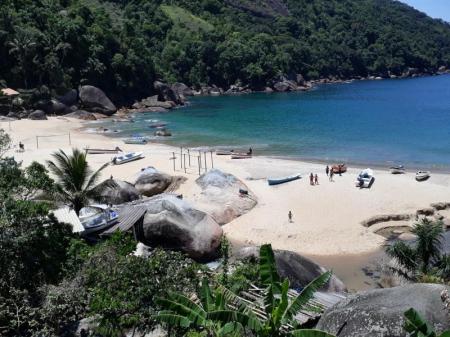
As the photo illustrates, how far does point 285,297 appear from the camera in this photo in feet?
29.8

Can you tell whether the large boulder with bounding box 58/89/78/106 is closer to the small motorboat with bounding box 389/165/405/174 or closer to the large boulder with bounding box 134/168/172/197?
the large boulder with bounding box 134/168/172/197

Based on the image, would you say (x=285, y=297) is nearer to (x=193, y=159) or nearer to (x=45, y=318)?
(x=45, y=318)

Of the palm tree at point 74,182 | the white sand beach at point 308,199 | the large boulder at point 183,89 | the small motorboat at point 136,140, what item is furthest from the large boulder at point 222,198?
the large boulder at point 183,89

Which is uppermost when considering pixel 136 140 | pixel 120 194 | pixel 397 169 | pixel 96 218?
pixel 96 218

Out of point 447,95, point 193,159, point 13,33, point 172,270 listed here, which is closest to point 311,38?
point 447,95

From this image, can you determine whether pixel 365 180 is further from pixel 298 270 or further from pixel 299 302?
pixel 299 302

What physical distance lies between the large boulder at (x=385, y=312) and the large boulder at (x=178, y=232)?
33.9 ft

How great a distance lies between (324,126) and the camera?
2382 inches

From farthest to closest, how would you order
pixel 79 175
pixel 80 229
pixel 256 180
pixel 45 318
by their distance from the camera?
pixel 256 180
pixel 79 175
pixel 80 229
pixel 45 318

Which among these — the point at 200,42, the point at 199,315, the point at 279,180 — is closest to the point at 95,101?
the point at 200,42

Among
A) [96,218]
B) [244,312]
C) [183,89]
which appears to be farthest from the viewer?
[183,89]

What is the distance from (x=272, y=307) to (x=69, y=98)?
67.5 meters

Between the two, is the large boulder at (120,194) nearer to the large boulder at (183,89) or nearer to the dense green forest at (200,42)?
the dense green forest at (200,42)

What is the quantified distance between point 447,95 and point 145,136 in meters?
69.1
